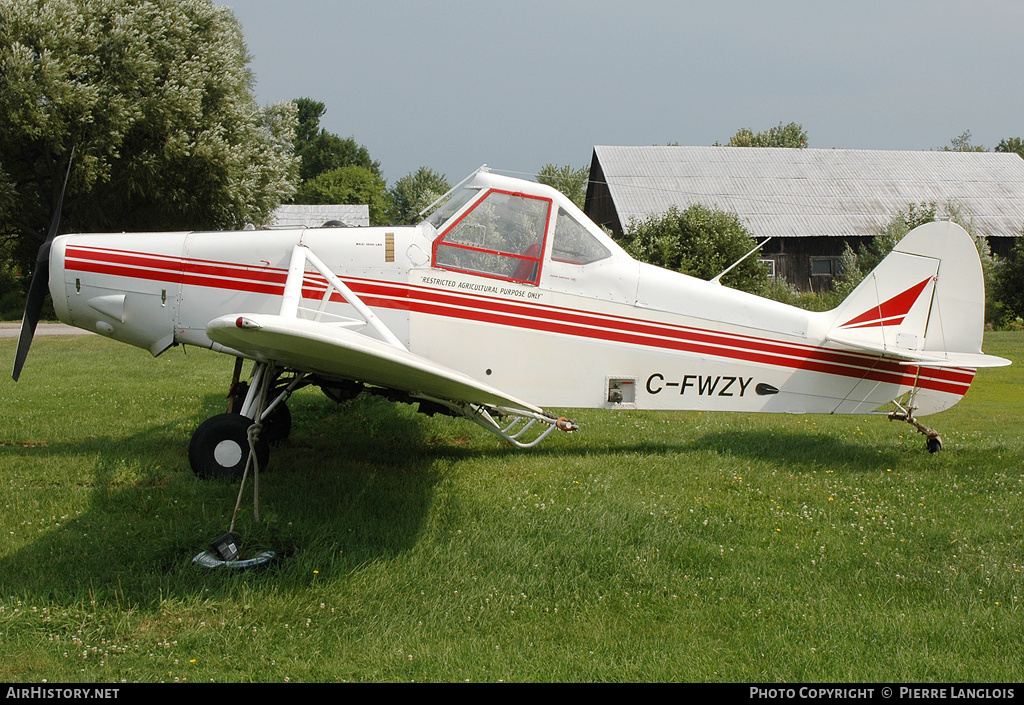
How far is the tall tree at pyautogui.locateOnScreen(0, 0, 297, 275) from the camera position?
72.0 ft

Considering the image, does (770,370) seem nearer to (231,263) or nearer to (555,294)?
(555,294)

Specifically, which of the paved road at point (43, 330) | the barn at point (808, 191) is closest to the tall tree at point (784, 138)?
the barn at point (808, 191)

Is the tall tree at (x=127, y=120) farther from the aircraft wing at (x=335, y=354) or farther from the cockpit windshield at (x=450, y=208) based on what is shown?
the aircraft wing at (x=335, y=354)

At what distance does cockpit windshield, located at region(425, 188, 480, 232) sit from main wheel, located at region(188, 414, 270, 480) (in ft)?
7.49

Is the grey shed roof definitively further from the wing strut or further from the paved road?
the wing strut

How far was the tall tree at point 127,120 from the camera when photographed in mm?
21953

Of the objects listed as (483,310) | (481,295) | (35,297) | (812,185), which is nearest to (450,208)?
(481,295)

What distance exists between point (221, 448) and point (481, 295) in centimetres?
244

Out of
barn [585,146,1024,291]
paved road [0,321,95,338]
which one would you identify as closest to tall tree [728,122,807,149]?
barn [585,146,1024,291]

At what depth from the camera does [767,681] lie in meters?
3.59

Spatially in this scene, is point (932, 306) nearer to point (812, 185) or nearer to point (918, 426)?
point (918, 426)

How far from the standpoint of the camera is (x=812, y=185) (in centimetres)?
3488

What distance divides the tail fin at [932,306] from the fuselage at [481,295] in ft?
4.84
